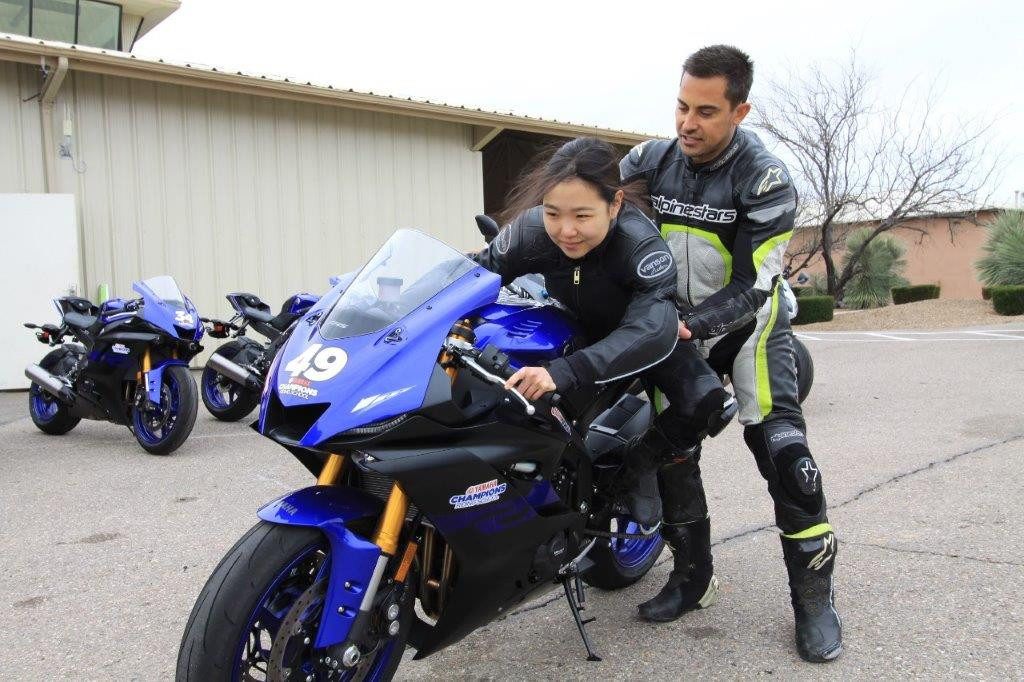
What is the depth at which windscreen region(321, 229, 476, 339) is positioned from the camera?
7.27 ft

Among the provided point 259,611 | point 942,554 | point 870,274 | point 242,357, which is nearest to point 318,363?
point 259,611

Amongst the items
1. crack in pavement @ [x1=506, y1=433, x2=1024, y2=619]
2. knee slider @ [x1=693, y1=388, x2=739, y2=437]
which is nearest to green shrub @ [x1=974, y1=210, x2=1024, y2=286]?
crack in pavement @ [x1=506, y1=433, x2=1024, y2=619]

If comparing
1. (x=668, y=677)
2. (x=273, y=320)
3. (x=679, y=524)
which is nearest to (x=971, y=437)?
(x=679, y=524)

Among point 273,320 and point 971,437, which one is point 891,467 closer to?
point 971,437

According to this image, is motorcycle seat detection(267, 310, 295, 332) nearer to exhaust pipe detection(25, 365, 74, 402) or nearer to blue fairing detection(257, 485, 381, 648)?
exhaust pipe detection(25, 365, 74, 402)

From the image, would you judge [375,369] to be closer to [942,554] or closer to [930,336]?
[942,554]

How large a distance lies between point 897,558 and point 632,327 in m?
1.93

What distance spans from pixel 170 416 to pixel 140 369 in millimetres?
443

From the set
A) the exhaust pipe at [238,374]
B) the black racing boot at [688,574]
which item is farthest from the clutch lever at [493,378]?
the exhaust pipe at [238,374]

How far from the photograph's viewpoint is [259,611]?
6.63 feet

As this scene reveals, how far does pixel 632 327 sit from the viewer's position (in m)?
2.41

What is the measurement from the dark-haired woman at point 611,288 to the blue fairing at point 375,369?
23 cm

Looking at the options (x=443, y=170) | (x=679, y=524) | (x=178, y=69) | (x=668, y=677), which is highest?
(x=178, y=69)

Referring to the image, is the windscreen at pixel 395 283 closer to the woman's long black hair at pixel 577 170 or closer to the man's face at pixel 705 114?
the woman's long black hair at pixel 577 170
